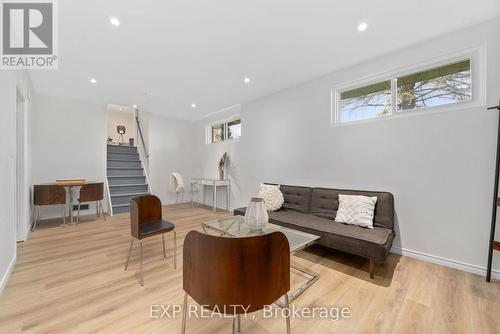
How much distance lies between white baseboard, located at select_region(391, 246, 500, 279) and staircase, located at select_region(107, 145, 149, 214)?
5492 mm

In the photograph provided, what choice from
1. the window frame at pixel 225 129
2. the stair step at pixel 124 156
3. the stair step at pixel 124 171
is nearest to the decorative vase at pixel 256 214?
the window frame at pixel 225 129

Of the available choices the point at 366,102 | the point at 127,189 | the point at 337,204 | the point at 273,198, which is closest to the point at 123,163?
the point at 127,189

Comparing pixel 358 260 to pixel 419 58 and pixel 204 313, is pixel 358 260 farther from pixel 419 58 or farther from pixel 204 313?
pixel 419 58

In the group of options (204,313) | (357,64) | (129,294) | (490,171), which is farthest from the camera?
(357,64)

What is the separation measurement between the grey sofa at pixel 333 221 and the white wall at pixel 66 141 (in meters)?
3.90

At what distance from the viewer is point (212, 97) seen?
4410mm

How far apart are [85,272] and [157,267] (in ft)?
2.36

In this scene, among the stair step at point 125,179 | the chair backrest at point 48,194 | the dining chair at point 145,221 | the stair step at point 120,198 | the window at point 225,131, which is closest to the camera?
the dining chair at point 145,221

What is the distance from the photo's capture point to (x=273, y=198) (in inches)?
134

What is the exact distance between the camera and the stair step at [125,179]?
512 cm

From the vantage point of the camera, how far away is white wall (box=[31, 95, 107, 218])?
13.4 ft

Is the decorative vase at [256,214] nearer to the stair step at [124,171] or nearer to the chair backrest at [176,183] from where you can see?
the chair backrest at [176,183]

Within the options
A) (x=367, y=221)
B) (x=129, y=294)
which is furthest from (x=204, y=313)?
(x=367, y=221)

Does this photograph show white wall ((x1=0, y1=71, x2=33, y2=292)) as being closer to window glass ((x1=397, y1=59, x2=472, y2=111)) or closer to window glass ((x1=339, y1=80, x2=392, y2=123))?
window glass ((x1=339, y1=80, x2=392, y2=123))
